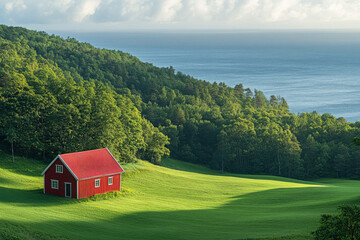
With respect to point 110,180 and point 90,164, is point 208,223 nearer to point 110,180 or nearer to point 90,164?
point 110,180

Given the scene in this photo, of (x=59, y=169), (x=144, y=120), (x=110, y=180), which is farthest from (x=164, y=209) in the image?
(x=144, y=120)

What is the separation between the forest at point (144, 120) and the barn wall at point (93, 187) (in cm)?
1214

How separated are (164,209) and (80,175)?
866 cm

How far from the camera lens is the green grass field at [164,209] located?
29.7 meters

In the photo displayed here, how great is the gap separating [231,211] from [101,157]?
1432 cm

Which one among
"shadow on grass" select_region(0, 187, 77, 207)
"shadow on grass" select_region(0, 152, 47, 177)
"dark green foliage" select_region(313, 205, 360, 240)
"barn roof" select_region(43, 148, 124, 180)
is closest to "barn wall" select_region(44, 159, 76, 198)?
"barn roof" select_region(43, 148, 124, 180)

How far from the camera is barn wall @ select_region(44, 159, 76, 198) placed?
1646 inches

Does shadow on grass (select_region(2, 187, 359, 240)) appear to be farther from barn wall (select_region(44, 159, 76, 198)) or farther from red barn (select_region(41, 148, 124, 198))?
red barn (select_region(41, 148, 124, 198))

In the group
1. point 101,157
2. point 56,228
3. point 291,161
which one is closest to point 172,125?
point 291,161

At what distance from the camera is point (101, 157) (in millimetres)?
45750

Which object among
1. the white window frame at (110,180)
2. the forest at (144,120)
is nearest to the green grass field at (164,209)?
the white window frame at (110,180)

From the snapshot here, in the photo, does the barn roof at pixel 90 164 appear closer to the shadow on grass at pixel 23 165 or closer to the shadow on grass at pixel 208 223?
the shadow on grass at pixel 208 223

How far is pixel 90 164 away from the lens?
4425 centimetres

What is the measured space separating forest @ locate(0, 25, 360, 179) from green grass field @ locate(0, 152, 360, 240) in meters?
4.88
